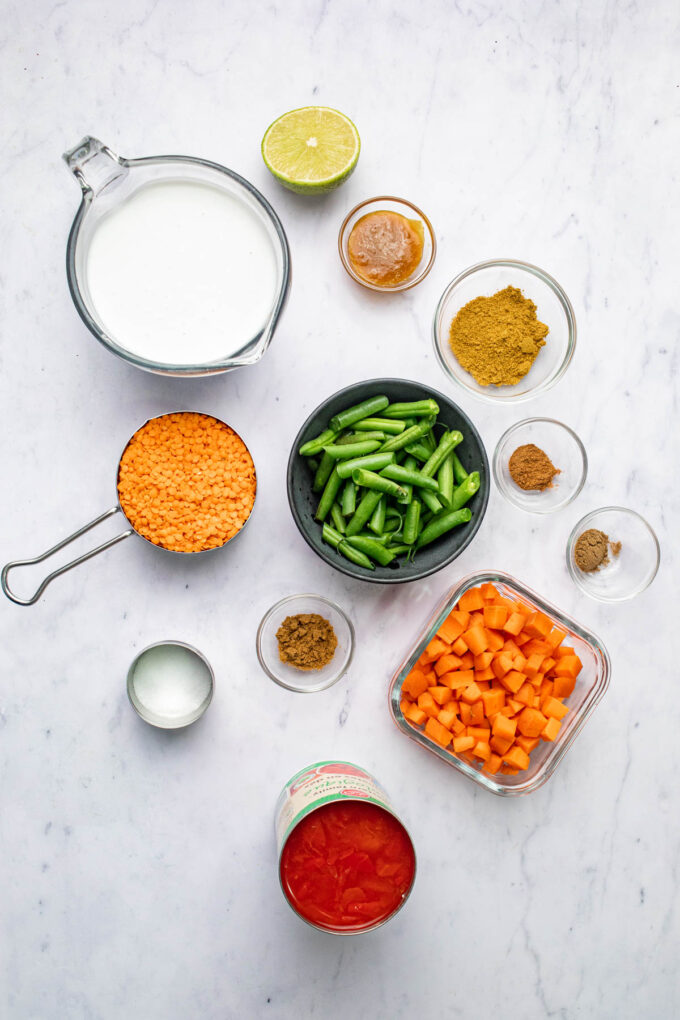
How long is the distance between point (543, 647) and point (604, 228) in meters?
1.26

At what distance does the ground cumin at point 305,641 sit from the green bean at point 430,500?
0.44 metres

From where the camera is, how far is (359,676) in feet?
6.81

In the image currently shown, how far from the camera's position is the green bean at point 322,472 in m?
1.90

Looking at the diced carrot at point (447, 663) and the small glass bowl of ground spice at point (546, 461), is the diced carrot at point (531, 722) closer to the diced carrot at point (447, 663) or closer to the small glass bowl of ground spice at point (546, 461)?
the diced carrot at point (447, 663)

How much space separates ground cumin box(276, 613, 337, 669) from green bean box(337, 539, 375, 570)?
210 mm

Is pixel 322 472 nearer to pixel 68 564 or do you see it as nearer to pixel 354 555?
pixel 354 555

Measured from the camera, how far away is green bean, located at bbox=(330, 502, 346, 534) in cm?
194

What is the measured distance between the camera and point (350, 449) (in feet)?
6.17

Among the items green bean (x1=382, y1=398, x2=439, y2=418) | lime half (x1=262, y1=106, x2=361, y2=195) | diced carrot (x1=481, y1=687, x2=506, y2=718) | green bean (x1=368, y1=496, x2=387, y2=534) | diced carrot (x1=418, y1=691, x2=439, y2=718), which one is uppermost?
lime half (x1=262, y1=106, x2=361, y2=195)

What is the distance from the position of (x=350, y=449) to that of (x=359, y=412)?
108 millimetres

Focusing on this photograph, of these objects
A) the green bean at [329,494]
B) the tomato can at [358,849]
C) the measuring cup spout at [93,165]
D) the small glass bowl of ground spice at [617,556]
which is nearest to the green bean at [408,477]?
the green bean at [329,494]

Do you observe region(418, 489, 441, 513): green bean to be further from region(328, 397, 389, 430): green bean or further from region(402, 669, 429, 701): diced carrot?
region(402, 669, 429, 701): diced carrot

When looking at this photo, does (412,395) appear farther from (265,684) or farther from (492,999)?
(492,999)

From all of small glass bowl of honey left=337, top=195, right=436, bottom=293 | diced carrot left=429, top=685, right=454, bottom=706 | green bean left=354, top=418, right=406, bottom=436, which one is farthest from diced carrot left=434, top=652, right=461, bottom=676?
small glass bowl of honey left=337, top=195, right=436, bottom=293
